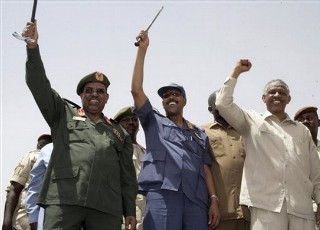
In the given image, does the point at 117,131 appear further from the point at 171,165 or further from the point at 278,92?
the point at 278,92

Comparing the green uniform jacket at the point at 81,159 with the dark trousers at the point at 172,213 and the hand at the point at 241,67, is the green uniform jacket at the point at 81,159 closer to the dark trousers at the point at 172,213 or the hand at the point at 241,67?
the dark trousers at the point at 172,213

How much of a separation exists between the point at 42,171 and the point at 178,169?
5.54ft

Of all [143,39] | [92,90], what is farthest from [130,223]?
[143,39]

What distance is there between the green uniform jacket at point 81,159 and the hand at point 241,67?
4.68 ft

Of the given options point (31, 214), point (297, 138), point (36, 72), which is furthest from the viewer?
point (31, 214)

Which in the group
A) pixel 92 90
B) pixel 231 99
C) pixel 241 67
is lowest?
pixel 92 90

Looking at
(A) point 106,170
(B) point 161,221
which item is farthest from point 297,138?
(A) point 106,170

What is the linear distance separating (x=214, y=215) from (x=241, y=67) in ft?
5.41

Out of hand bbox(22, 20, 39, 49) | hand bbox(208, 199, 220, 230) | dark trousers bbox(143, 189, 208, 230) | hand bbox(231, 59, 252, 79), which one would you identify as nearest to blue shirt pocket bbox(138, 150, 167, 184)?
dark trousers bbox(143, 189, 208, 230)

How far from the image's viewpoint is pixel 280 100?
5.80 m

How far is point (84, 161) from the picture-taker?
478cm

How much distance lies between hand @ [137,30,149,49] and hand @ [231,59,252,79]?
1011 millimetres

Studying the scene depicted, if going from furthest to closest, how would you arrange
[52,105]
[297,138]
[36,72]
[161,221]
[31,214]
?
[31,214] < [297,138] < [161,221] < [52,105] < [36,72]

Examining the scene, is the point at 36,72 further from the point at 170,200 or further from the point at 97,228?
the point at 170,200
